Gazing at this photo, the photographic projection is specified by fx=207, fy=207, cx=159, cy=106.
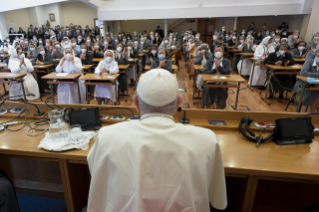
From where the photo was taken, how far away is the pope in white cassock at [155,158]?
74cm

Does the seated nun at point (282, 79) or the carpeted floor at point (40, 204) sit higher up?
the seated nun at point (282, 79)

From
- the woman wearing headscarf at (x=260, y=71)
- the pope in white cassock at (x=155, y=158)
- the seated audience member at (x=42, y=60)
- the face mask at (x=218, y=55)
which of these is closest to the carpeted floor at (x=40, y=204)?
the pope in white cassock at (x=155, y=158)

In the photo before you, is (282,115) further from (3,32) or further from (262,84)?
(3,32)

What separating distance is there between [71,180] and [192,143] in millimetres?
1210

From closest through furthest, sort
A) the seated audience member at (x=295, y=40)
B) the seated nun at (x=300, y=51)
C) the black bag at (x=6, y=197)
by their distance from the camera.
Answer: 1. the black bag at (x=6, y=197)
2. the seated nun at (x=300, y=51)
3. the seated audience member at (x=295, y=40)

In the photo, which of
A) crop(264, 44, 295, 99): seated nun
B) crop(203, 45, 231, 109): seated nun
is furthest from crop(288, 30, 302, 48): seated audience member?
crop(203, 45, 231, 109): seated nun

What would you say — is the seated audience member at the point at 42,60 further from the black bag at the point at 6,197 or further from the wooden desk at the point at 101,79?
the black bag at the point at 6,197

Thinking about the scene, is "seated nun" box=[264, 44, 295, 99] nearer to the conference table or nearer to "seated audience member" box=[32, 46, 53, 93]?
the conference table

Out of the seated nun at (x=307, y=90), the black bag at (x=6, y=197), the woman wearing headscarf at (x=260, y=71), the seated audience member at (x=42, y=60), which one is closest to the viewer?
the black bag at (x=6, y=197)

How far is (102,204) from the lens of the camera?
0.90 m

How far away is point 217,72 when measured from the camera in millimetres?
3859

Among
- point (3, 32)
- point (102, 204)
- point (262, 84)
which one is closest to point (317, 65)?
point (262, 84)

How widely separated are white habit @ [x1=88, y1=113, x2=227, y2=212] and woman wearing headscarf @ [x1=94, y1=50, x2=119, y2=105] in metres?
3.26

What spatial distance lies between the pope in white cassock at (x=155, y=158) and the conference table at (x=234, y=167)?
54cm
